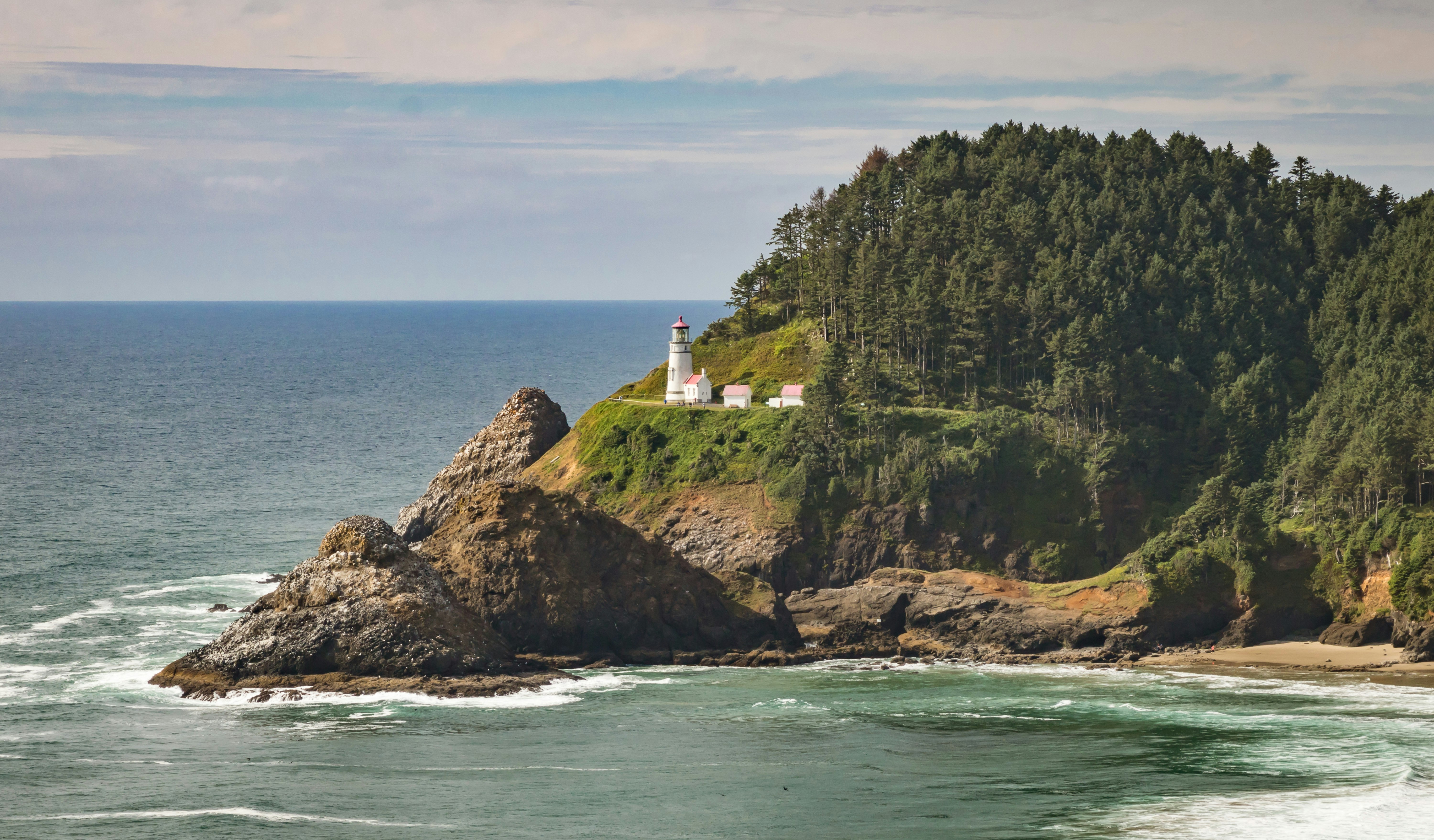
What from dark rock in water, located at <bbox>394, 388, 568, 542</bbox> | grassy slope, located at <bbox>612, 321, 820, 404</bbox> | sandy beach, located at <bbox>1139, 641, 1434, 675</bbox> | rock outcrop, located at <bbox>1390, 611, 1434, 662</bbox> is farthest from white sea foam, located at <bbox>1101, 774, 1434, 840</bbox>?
grassy slope, located at <bbox>612, 321, 820, 404</bbox>

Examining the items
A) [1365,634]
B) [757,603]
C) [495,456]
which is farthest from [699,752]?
[495,456]

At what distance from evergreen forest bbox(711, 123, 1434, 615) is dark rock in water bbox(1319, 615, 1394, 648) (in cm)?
177

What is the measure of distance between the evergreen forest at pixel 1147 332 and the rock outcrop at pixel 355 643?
3301 centimetres

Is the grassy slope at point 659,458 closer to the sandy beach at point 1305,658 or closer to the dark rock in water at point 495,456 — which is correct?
the dark rock in water at point 495,456

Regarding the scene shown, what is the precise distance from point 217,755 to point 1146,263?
88018 millimetres

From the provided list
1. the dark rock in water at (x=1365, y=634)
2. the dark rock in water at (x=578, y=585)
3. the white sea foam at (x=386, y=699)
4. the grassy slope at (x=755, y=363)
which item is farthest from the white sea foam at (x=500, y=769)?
the grassy slope at (x=755, y=363)

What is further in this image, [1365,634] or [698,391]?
[698,391]

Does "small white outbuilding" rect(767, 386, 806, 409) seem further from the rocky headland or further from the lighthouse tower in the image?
the rocky headland

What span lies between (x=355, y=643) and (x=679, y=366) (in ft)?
170

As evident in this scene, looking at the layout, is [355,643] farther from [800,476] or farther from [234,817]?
[800,476]

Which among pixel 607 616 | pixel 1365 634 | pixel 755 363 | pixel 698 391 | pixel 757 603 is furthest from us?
pixel 755 363

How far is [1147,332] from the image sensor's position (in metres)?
113

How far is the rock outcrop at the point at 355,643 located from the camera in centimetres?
6988

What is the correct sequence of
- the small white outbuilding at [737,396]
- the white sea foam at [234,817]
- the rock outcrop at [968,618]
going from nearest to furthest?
the white sea foam at [234,817] < the rock outcrop at [968,618] < the small white outbuilding at [737,396]
